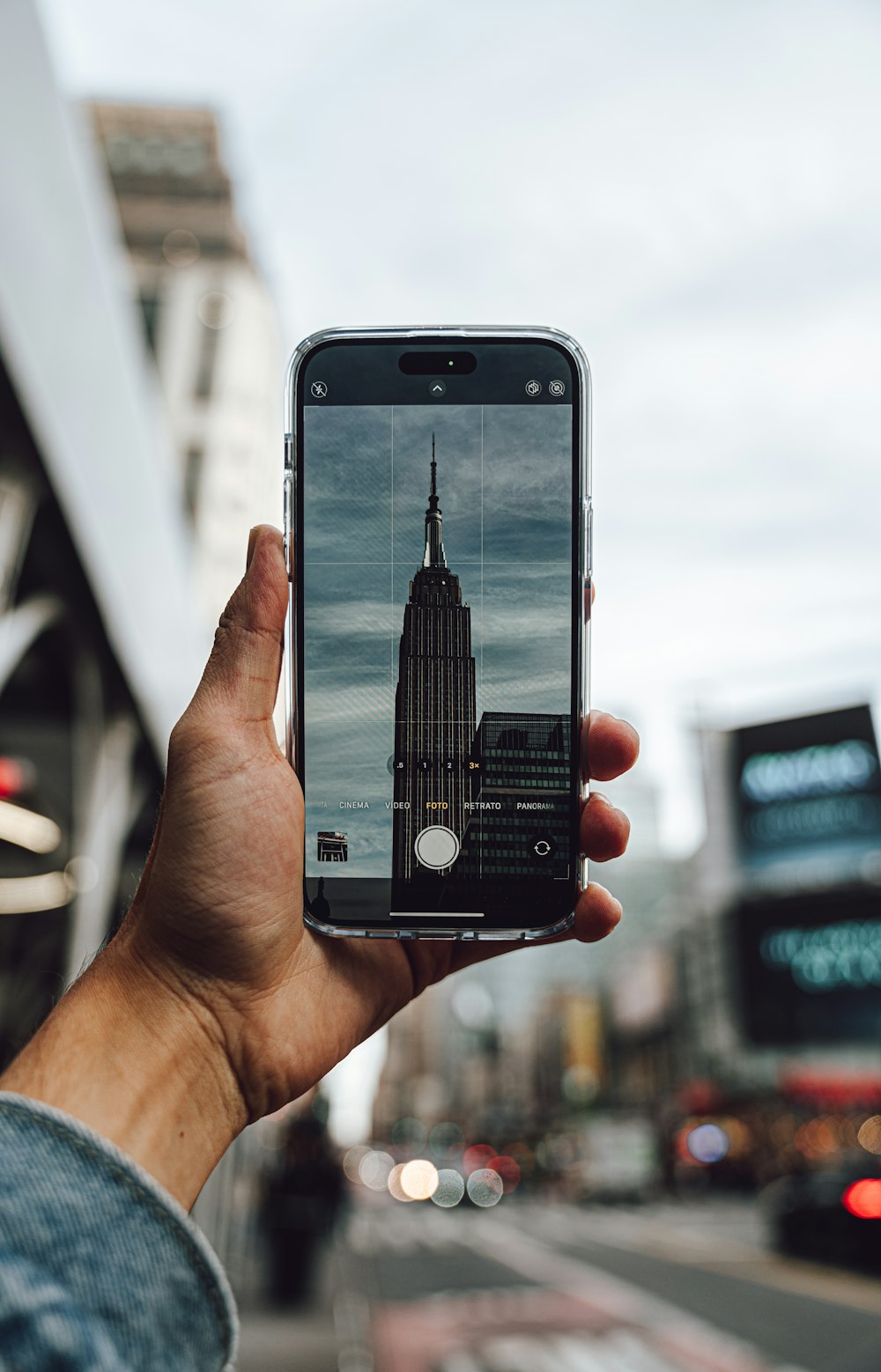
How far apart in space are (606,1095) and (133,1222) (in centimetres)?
10244

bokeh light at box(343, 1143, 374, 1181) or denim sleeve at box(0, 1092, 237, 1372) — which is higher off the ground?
denim sleeve at box(0, 1092, 237, 1372)

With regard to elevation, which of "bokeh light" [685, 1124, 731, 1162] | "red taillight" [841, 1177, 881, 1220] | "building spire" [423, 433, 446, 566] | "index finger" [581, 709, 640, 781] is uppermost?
"building spire" [423, 433, 446, 566]

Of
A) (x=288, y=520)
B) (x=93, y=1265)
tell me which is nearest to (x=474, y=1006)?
(x=288, y=520)

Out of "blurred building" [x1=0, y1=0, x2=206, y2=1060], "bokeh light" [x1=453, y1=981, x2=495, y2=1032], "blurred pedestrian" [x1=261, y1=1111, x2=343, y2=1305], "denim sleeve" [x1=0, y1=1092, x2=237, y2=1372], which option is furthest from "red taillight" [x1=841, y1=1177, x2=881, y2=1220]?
"bokeh light" [x1=453, y1=981, x2=495, y2=1032]

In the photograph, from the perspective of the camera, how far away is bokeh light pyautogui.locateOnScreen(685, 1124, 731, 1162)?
5272 centimetres

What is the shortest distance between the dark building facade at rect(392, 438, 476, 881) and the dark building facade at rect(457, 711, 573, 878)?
0.10 ft

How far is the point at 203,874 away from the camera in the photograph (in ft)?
5.92

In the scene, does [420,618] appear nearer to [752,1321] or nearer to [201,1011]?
[201,1011]

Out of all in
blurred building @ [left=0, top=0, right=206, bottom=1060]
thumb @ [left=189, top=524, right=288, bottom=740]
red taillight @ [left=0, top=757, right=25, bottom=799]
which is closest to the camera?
thumb @ [left=189, top=524, right=288, bottom=740]

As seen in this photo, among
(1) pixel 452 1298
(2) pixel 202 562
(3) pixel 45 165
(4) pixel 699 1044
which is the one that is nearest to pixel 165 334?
(2) pixel 202 562

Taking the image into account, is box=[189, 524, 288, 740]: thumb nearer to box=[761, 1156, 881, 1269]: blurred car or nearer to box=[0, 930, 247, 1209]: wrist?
box=[0, 930, 247, 1209]: wrist

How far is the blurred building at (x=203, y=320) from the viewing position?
6334 centimetres

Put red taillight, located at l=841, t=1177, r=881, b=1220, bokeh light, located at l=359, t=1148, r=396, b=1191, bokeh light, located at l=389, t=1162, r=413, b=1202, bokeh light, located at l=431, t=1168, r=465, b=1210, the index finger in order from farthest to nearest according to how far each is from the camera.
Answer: bokeh light, located at l=359, t=1148, r=396, b=1191, bokeh light, located at l=389, t=1162, r=413, b=1202, bokeh light, located at l=431, t=1168, r=465, b=1210, red taillight, located at l=841, t=1177, r=881, b=1220, the index finger

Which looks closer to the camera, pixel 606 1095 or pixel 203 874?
pixel 203 874
